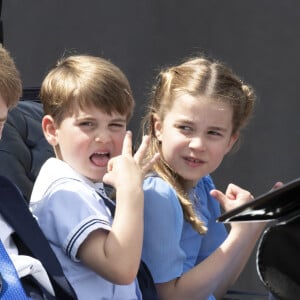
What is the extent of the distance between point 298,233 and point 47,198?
0.82 metres

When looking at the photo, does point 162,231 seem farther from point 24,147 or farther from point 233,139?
point 24,147

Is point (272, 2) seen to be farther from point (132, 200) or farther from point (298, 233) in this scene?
point (298, 233)

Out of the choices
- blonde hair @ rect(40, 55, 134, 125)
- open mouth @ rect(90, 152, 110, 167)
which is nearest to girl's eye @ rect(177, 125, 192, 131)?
blonde hair @ rect(40, 55, 134, 125)

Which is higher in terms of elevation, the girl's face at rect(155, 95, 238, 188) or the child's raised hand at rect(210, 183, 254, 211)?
the girl's face at rect(155, 95, 238, 188)

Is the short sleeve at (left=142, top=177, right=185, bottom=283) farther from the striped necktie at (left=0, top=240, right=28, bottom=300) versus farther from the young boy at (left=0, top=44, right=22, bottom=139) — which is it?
the striped necktie at (left=0, top=240, right=28, bottom=300)

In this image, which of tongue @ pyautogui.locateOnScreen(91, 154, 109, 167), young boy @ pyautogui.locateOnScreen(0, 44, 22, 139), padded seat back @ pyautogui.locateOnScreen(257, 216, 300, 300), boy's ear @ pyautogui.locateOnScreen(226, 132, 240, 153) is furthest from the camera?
boy's ear @ pyautogui.locateOnScreen(226, 132, 240, 153)

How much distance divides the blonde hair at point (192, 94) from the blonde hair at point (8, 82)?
0.52 metres

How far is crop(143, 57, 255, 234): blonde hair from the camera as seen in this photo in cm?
285

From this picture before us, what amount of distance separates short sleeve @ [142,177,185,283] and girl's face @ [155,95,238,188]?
13 centimetres

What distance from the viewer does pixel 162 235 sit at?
2703mm

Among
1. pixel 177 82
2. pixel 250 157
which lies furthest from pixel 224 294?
pixel 250 157

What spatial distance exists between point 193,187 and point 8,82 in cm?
71

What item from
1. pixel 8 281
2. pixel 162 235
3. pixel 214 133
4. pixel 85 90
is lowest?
pixel 162 235

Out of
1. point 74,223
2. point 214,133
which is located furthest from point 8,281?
point 214,133
